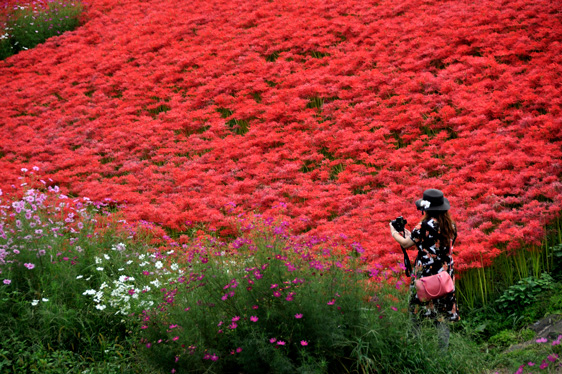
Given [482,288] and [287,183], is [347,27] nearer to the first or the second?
[287,183]

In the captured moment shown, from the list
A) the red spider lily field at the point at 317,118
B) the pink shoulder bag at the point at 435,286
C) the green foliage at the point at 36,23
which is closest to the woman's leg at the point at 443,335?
the pink shoulder bag at the point at 435,286

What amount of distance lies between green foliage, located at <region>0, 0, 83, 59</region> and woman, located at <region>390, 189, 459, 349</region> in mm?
15986

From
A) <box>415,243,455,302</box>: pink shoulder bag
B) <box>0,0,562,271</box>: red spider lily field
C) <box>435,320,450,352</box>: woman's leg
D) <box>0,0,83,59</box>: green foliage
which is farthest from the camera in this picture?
<box>0,0,83,59</box>: green foliage

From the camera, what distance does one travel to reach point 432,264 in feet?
14.6

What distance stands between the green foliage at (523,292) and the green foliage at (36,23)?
53.7 feet

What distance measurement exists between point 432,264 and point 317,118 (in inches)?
220

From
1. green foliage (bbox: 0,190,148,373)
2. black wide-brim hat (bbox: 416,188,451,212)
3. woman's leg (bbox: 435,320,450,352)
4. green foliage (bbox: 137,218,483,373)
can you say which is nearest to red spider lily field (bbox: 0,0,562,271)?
woman's leg (bbox: 435,320,450,352)

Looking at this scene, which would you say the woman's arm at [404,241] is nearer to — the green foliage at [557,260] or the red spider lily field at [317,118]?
the red spider lily field at [317,118]

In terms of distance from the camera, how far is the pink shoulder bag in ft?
14.2

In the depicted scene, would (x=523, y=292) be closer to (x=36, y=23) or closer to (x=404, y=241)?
(x=404, y=241)

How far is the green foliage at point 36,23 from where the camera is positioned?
647 inches

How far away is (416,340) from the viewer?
4.12 m

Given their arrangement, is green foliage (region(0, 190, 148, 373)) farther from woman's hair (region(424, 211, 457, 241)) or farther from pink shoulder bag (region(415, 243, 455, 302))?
woman's hair (region(424, 211, 457, 241))

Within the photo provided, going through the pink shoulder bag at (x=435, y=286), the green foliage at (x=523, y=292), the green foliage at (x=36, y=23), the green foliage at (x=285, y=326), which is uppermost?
the green foliage at (x=36, y=23)
